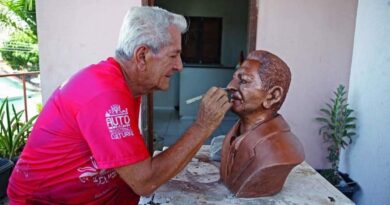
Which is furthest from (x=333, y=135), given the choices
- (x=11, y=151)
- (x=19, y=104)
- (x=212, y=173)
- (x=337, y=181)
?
(x=19, y=104)

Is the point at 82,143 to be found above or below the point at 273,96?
below

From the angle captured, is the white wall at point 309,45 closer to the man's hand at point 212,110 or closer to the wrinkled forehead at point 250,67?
the wrinkled forehead at point 250,67

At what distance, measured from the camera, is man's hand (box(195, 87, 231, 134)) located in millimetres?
1221

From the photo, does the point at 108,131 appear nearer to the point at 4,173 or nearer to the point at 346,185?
the point at 4,173

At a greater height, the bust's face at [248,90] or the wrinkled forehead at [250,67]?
the wrinkled forehead at [250,67]

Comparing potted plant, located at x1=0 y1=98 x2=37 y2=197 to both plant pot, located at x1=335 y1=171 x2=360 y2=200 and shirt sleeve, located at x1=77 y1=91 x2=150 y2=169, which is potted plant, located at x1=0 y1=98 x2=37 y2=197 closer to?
shirt sleeve, located at x1=77 y1=91 x2=150 y2=169

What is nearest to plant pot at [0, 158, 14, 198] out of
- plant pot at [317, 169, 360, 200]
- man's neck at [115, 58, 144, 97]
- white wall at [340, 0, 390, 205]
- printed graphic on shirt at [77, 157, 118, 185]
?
printed graphic on shirt at [77, 157, 118, 185]

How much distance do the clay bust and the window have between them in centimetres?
495

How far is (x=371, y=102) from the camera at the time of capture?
251 cm

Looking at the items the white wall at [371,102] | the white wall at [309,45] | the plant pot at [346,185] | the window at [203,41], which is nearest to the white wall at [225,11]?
the window at [203,41]

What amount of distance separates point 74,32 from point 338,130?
8.39 ft

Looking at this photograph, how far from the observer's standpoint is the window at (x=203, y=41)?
627cm

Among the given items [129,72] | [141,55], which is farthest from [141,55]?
[129,72]

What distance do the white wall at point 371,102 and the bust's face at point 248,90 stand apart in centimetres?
142
